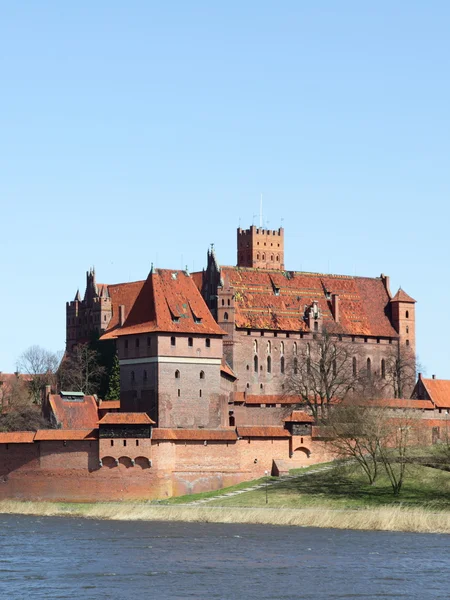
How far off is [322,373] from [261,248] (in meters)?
57.5

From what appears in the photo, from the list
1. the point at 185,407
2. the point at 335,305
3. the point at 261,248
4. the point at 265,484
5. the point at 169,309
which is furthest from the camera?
the point at 261,248

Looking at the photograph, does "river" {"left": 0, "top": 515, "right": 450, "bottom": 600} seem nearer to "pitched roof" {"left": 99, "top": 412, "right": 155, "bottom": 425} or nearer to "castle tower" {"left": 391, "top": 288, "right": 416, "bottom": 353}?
"pitched roof" {"left": 99, "top": 412, "right": 155, "bottom": 425}

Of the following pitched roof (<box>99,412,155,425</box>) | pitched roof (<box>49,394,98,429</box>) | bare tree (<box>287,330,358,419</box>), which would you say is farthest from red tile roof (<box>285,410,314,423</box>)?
pitched roof (<box>49,394,98,429</box>)

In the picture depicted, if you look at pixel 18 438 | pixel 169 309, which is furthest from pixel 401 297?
pixel 18 438

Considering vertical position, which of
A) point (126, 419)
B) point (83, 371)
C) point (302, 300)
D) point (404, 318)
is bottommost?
point (126, 419)

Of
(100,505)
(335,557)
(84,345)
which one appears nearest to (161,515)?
(100,505)

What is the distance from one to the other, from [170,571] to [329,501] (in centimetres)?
2296

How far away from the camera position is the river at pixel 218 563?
48.2 meters

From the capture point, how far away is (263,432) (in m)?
84.1

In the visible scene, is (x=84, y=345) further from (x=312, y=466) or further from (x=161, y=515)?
(x=161, y=515)

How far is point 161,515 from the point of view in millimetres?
71750

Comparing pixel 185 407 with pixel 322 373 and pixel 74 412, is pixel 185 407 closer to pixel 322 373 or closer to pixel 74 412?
pixel 74 412

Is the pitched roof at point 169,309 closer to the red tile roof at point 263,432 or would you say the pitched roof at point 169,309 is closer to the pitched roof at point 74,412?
the pitched roof at point 74,412

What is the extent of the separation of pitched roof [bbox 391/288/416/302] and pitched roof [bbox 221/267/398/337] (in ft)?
2.75
